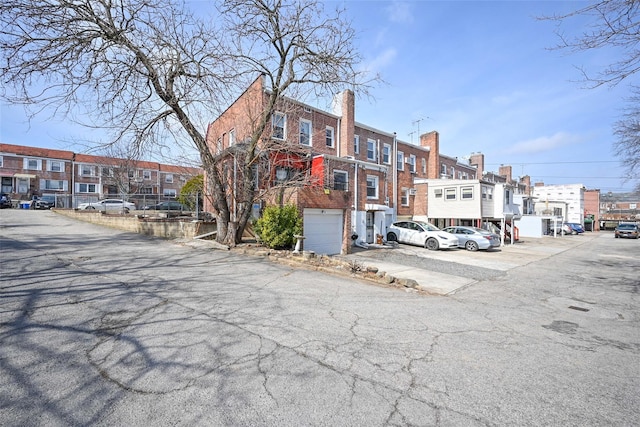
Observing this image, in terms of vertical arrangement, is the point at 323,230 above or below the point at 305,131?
below

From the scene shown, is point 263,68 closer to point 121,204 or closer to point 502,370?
point 502,370

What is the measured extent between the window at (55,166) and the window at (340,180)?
4677 cm

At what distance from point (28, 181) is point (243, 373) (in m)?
53.9

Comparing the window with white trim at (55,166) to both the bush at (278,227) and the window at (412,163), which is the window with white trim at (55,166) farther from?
the window at (412,163)

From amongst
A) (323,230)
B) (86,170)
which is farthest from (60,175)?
(323,230)

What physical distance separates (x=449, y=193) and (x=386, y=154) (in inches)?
253

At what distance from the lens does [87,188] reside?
4475 centimetres

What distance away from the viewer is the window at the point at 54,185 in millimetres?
41562

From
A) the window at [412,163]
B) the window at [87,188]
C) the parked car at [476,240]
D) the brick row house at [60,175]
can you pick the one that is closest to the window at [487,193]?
the parked car at [476,240]

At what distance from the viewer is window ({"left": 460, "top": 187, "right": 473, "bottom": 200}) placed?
2397 cm

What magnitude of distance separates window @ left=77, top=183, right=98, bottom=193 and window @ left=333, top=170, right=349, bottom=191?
45425 mm

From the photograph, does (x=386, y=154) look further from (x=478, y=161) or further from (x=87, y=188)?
(x=87, y=188)

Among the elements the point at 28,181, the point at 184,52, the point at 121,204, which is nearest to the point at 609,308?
the point at 184,52

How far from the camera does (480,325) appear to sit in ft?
16.3
